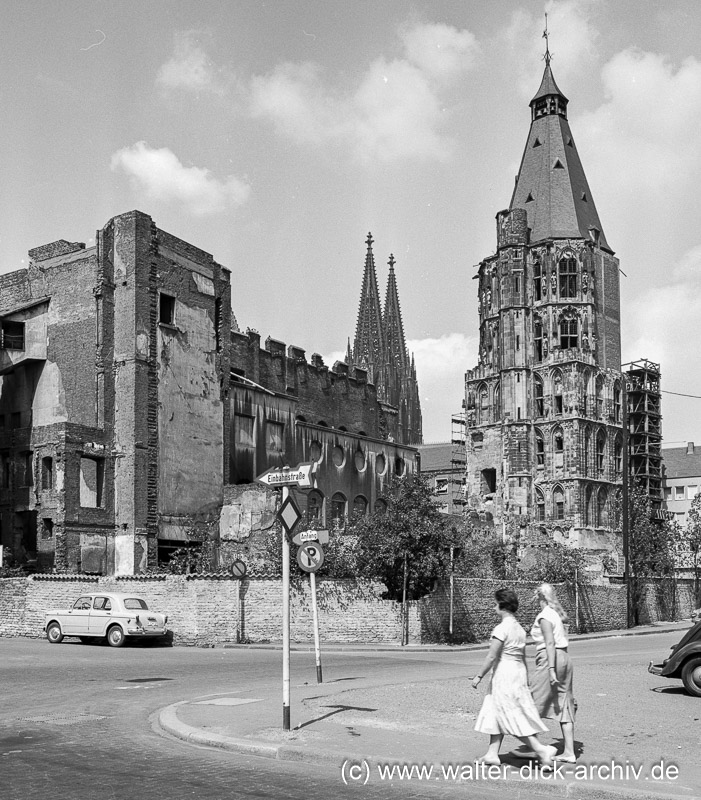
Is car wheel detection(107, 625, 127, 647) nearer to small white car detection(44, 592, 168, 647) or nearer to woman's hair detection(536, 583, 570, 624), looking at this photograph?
small white car detection(44, 592, 168, 647)

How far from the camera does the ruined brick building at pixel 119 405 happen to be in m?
44.6

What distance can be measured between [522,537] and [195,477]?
39.0 m

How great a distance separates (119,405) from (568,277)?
57.1 m

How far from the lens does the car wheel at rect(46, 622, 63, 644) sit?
1193 inches

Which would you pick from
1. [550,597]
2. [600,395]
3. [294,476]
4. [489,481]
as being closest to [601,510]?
[600,395]

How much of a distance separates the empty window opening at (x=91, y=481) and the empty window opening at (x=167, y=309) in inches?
288

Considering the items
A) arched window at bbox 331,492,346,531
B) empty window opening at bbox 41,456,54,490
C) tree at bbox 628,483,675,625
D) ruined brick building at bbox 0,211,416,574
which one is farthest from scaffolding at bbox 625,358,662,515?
empty window opening at bbox 41,456,54,490

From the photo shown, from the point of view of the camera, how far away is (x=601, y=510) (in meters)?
89.8

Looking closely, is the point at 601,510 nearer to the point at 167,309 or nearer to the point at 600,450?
the point at 600,450

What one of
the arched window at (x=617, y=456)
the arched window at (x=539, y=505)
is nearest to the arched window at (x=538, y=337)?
the arched window at (x=617, y=456)

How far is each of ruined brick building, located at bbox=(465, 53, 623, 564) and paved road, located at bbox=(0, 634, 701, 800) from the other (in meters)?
64.5

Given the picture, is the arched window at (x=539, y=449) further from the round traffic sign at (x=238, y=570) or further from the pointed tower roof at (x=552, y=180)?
the round traffic sign at (x=238, y=570)

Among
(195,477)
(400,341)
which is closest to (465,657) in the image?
(195,477)

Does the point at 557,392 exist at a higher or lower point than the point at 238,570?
higher
